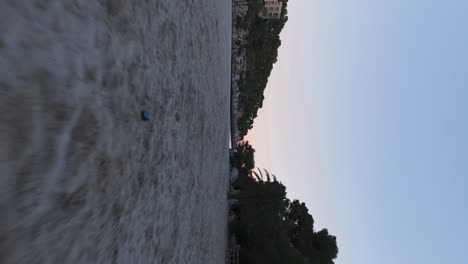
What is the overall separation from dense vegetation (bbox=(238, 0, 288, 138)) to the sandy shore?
2360 cm

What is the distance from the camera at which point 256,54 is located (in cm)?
3250

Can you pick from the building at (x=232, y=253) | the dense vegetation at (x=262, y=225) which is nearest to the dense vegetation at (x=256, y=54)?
the dense vegetation at (x=262, y=225)

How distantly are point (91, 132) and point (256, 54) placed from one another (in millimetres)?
31190

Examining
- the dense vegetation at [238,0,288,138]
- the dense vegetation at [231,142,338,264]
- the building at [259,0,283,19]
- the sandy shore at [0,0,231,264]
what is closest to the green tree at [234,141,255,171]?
the dense vegetation at [231,142,338,264]

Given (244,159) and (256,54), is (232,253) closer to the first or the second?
(244,159)

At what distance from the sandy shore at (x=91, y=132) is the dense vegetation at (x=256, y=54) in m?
23.6

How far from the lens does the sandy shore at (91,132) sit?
6.15 ft

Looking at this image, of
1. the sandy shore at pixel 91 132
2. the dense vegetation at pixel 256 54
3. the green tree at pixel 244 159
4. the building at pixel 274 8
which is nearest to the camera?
the sandy shore at pixel 91 132

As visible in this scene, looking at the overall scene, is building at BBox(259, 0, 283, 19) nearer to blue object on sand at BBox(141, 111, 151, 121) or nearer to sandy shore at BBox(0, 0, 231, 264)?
sandy shore at BBox(0, 0, 231, 264)

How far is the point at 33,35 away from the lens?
6.55 feet

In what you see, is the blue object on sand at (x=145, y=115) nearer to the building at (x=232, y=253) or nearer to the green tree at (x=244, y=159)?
the building at (x=232, y=253)

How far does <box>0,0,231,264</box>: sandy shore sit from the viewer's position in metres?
1.87

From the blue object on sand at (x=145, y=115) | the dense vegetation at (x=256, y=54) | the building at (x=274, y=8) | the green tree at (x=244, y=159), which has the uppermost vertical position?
the building at (x=274, y=8)

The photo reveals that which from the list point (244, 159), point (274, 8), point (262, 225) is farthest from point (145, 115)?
point (274, 8)
